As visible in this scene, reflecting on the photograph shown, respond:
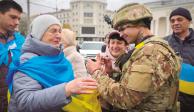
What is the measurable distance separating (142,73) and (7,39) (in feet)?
6.48

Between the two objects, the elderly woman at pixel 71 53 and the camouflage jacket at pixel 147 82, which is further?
the elderly woman at pixel 71 53

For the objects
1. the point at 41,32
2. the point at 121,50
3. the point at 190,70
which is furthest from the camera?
the point at 121,50

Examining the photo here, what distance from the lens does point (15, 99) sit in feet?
6.88

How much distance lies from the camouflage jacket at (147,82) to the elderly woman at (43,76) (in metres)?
0.30

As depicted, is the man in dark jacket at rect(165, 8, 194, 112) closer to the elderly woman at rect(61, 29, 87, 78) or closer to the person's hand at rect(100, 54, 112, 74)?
the person's hand at rect(100, 54, 112, 74)

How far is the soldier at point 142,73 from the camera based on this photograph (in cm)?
199

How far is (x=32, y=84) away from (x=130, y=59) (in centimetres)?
78

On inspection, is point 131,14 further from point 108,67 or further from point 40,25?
point 40,25

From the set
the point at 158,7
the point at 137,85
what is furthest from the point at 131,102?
the point at 158,7

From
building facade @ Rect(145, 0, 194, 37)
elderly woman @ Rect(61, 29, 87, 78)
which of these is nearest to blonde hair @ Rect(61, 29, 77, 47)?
elderly woman @ Rect(61, 29, 87, 78)

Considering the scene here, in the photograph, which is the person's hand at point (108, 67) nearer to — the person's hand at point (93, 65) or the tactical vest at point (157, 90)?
the person's hand at point (93, 65)

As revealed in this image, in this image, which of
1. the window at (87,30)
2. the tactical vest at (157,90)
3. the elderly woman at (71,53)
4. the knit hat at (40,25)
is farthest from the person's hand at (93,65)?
the window at (87,30)

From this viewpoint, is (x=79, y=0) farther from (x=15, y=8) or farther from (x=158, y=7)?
(x=15, y=8)

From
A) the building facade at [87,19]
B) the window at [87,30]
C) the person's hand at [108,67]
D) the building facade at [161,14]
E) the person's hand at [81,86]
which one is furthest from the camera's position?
the building facade at [87,19]
